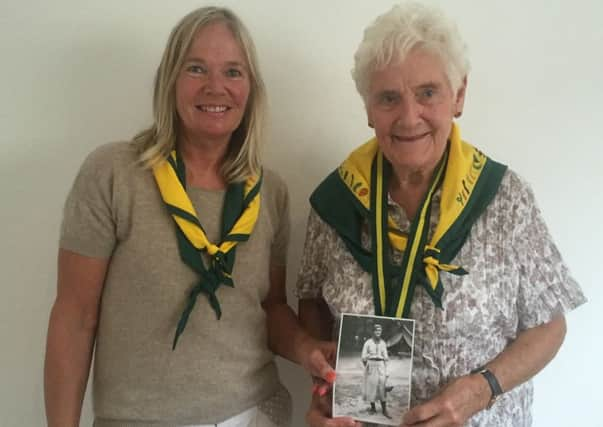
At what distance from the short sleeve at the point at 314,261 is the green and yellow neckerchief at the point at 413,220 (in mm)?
66

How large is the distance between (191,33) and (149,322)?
2.52ft

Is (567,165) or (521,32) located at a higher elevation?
(521,32)

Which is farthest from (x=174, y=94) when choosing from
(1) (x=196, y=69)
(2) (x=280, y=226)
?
(2) (x=280, y=226)

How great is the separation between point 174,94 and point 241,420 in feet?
3.00

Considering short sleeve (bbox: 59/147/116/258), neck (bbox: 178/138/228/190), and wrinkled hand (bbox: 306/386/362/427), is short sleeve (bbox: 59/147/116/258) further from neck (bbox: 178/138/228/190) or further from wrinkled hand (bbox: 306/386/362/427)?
wrinkled hand (bbox: 306/386/362/427)

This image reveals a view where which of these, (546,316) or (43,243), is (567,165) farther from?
(43,243)

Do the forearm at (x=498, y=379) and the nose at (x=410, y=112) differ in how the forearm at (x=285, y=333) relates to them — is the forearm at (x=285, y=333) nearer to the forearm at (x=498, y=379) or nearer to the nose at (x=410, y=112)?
the forearm at (x=498, y=379)

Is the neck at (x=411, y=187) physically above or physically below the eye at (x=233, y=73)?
below

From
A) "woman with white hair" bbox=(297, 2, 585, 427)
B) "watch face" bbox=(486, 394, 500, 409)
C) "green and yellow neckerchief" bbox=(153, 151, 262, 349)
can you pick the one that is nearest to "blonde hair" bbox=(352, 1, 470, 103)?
"woman with white hair" bbox=(297, 2, 585, 427)

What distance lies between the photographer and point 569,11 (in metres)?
1.75

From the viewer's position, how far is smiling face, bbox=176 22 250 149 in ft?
4.41

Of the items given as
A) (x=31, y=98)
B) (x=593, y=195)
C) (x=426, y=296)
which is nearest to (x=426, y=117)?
(x=426, y=296)

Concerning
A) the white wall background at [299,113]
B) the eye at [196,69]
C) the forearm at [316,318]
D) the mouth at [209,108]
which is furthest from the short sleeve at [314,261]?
the eye at [196,69]

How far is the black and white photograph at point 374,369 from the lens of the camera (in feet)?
3.85
